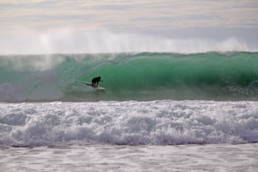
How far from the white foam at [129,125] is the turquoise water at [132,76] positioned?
504cm

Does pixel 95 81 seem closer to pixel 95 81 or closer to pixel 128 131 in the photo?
pixel 95 81

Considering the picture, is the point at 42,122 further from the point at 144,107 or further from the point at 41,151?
the point at 144,107

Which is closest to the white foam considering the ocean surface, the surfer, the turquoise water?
the ocean surface

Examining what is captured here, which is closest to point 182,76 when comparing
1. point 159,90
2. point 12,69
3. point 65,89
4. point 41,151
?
point 159,90

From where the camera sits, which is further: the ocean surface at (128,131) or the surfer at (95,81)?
the surfer at (95,81)

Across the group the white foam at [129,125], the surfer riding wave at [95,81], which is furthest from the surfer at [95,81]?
the white foam at [129,125]

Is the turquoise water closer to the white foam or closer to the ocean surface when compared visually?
the ocean surface

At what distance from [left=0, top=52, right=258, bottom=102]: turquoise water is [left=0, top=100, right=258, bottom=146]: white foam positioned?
16.5ft

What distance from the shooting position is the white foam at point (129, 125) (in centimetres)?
608

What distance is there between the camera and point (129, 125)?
6.48 meters

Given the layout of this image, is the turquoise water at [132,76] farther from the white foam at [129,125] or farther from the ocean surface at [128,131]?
the white foam at [129,125]

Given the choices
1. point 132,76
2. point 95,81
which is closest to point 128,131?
point 95,81

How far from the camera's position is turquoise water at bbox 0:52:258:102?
1288 cm

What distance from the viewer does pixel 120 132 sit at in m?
6.24
